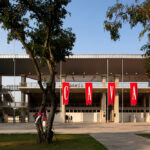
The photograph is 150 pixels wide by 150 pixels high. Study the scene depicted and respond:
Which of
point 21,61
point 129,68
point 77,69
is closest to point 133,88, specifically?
point 129,68

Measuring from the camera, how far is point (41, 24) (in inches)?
625

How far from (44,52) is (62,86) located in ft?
98.1

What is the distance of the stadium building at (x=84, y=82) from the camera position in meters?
45.0

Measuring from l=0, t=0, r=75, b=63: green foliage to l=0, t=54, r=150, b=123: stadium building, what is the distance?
26010mm

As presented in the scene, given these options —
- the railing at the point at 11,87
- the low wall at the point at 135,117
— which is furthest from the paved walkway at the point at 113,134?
the low wall at the point at 135,117

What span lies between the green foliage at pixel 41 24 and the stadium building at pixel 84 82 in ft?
85.3

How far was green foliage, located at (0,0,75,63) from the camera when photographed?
1387 cm

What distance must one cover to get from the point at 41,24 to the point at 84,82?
32678 mm

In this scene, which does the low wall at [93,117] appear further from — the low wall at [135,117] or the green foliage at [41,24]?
the green foliage at [41,24]

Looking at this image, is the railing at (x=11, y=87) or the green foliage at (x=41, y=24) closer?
the green foliage at (x=41, y=24)

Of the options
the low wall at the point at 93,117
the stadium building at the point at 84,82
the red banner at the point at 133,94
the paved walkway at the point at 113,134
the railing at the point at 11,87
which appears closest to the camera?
the paved walkway at the point at 113,134

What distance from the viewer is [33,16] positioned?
14.8 m

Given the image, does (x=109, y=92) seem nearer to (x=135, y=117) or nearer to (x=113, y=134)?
(x=135, y=117)

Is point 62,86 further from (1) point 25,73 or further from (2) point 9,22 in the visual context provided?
(2) point 9,22
